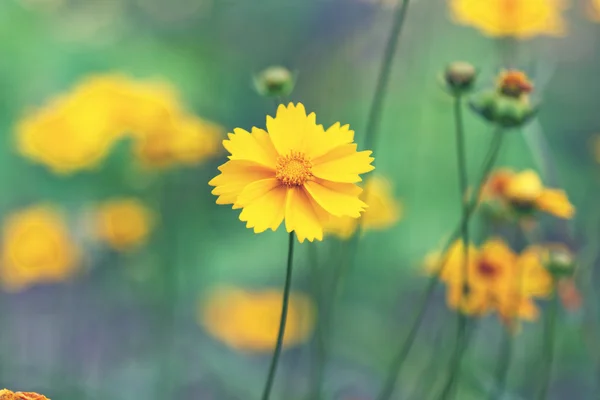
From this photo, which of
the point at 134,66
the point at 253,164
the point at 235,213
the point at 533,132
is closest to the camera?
the point at 253,164

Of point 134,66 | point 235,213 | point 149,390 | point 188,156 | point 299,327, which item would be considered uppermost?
point 134,66

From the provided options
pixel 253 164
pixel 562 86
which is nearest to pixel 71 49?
pixel 562 86

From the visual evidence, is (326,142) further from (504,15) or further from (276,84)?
(504,15)

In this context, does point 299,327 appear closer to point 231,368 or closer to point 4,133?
point 231,368

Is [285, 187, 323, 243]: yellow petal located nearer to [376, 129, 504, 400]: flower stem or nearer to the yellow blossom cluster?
[376, 129, 504, 400]: flower stem

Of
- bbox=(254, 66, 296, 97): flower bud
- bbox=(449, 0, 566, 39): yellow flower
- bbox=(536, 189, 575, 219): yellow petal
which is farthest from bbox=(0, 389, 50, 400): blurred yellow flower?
bbox=(449, 0, 566, 39): yellow flower

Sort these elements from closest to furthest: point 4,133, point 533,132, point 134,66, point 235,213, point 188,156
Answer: point 533,132, point 188,156, point 235,213, point 4,133, point 134,66

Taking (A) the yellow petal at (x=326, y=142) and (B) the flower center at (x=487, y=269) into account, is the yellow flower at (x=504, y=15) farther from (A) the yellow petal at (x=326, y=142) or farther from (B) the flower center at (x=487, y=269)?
(A) the yellow petal at (x=326, y=142)
